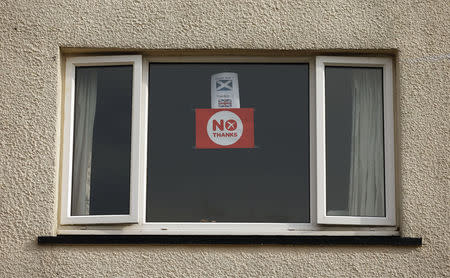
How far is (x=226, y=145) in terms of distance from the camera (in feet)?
21.5

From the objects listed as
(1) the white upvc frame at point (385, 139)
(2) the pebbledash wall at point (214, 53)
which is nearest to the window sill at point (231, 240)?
(2) the pebbledash wall at point (214, 53)

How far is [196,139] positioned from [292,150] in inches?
30.7

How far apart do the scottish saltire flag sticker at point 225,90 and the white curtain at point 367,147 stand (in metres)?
0.96

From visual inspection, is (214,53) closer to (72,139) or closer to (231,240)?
(72,139)

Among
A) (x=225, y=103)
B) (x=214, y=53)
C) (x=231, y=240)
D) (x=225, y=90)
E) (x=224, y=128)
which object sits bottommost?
(x=231, y=240)

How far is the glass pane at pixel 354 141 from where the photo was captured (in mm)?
6480

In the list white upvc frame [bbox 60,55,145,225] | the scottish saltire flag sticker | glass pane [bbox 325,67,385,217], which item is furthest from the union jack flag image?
glass pane [bbox 325,67,385,217]

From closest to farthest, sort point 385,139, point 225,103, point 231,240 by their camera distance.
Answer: point 231,240 → point 385,139 → point 225,103

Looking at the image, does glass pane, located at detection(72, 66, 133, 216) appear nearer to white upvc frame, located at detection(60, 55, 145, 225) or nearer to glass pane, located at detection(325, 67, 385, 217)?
white upvc frame, located at detection(60, 55, 145, 225)

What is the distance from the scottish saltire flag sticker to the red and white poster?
0.18ft

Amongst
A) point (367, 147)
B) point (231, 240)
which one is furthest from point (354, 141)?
point (231, 240)

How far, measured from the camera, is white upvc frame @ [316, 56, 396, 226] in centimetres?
636

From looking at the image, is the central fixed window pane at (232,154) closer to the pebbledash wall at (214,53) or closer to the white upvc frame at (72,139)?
the white upvc frame at (72,139)

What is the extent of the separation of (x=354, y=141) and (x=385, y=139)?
0.80 feet
